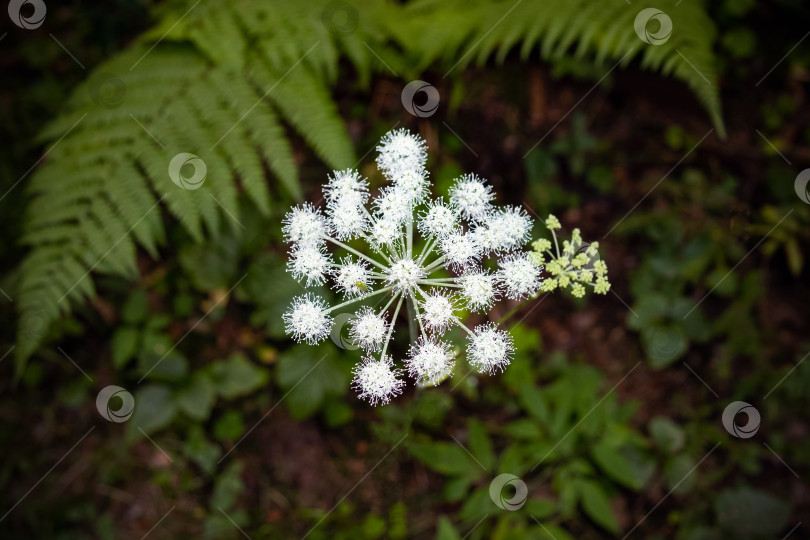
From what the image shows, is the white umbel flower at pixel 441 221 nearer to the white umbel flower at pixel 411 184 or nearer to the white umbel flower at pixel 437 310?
the white umbel flower at pixel 411 184

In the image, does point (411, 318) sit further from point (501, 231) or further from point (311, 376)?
point (311, 376)

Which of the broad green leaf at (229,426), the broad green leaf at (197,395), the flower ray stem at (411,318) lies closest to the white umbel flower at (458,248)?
the flower ray stem at (411,318)

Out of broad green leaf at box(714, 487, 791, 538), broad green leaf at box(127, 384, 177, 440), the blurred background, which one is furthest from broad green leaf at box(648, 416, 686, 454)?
broad green leaf at box(127, 384, 177, 440)

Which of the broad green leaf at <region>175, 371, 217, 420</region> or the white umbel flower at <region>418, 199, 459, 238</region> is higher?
the white umbel flower at <region>418, 199, 459, 238</region>

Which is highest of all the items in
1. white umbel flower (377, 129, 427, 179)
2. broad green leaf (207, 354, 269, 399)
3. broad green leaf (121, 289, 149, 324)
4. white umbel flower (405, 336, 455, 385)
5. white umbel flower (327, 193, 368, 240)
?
white umbel flower (377, 129, 427, 179)

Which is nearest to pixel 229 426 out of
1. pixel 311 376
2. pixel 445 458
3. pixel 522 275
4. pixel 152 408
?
pixel 152 408

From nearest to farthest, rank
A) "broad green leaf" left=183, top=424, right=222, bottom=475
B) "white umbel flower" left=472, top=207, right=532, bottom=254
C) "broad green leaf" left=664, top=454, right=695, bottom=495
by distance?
"white umbel flower" left=472, top=207, right=532, bottom=254 < "broad green leaf" left=664, top=454, right=695, bottom=495 < "broad green leaf" left=183, top=424, right=222, bottom=475

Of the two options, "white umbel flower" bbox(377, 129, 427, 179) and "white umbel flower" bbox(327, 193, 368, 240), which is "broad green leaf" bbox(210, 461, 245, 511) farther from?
"white umbel flower" bbox(377, 129, 427, 179)

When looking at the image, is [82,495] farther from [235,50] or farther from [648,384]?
[648,384]
